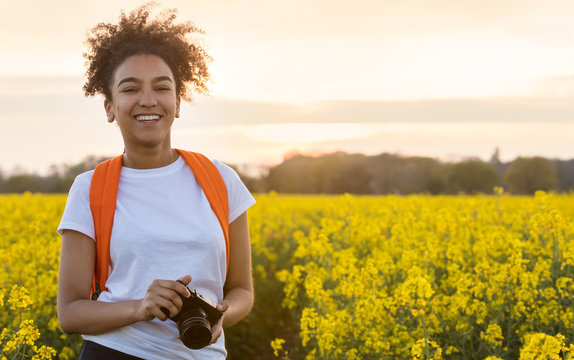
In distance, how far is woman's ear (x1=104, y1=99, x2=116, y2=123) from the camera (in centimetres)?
221

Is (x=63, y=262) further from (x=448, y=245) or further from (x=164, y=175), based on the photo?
(x=448, y=245)

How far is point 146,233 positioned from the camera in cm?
192

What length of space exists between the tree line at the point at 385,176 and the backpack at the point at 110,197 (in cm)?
2635

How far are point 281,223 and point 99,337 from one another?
6.70m

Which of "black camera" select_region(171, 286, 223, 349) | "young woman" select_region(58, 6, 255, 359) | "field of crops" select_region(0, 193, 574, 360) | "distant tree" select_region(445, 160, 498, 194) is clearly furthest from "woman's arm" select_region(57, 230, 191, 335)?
"distant tree" select_region(445, 160, 498, 194)

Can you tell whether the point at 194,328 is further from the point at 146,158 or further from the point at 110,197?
the point at 146,158

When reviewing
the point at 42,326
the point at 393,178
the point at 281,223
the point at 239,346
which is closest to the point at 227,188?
the point at 42,326

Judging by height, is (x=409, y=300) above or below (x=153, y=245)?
below

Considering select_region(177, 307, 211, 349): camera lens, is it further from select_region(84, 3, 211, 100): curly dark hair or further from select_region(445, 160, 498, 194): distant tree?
select_region(445, 160, 498, 194): distant tree

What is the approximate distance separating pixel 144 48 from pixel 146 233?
0.71 m

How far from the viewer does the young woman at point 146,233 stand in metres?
1.89

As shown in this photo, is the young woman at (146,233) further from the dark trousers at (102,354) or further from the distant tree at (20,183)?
the distant tree at (20,183)

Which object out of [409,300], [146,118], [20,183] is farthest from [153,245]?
[20,183]

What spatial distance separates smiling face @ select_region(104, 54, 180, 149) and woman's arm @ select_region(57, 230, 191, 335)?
41cm
